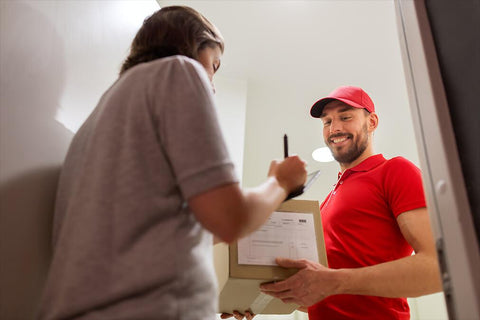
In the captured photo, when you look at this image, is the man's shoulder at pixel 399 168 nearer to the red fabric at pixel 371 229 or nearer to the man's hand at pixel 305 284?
the red fabric at pixel 371 229

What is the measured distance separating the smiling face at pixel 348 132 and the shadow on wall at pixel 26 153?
1035 mm

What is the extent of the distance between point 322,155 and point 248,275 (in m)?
2.38

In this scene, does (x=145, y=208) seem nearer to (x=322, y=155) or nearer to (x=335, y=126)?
(x=335, y=126)

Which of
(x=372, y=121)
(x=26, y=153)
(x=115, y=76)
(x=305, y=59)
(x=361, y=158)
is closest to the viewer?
(x=26, y=153)

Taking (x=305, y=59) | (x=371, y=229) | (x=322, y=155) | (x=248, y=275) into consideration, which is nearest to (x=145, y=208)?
(x=248, y=275)

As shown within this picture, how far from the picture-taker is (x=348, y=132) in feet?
5.30

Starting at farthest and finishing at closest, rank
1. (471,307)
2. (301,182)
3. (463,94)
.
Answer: (301,182) < (463,94) < (471,307)

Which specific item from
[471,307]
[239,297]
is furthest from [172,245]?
[239,297]

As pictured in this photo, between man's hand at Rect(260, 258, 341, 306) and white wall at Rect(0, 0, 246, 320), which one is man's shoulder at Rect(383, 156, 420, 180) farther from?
white wall at Rect(0, 0, 246, 320)

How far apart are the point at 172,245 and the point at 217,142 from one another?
0.48 ft

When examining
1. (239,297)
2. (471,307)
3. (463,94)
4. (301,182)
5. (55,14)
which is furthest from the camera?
(239,297)

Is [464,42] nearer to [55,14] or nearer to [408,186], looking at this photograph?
[408,186]

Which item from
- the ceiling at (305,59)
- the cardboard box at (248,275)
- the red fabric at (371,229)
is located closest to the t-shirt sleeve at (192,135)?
the cardboard box at (248,275)

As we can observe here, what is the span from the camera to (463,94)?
2.12 feet
